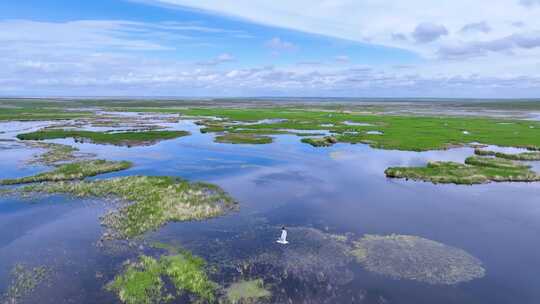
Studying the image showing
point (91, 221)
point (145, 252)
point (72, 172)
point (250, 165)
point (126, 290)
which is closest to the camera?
point (126, 290)

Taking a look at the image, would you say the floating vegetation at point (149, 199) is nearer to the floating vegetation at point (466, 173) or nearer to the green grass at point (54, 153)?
the green grass at point (54, 153)

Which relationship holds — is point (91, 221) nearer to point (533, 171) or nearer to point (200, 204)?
point (200, 204)

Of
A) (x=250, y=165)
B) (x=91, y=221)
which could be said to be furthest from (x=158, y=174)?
(x=91, y=221)

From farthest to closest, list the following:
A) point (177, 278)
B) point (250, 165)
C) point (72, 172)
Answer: point (250, 165) → point (72, 172) → point (177, 278)

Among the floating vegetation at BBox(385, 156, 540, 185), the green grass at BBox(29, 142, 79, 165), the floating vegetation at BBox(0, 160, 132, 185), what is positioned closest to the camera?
the floating vegetation at BBox(0, 160, 132, 185)

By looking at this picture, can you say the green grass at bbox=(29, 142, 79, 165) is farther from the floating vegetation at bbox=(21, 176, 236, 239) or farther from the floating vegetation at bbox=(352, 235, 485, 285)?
the floating vegetation at bbox=(352, 235, 485, 285)

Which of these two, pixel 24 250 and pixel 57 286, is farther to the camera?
pixel 24 250

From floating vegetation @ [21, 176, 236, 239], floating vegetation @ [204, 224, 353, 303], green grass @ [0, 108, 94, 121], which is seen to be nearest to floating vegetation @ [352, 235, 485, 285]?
floating vegetation @ [204, 224, 353, 303]
